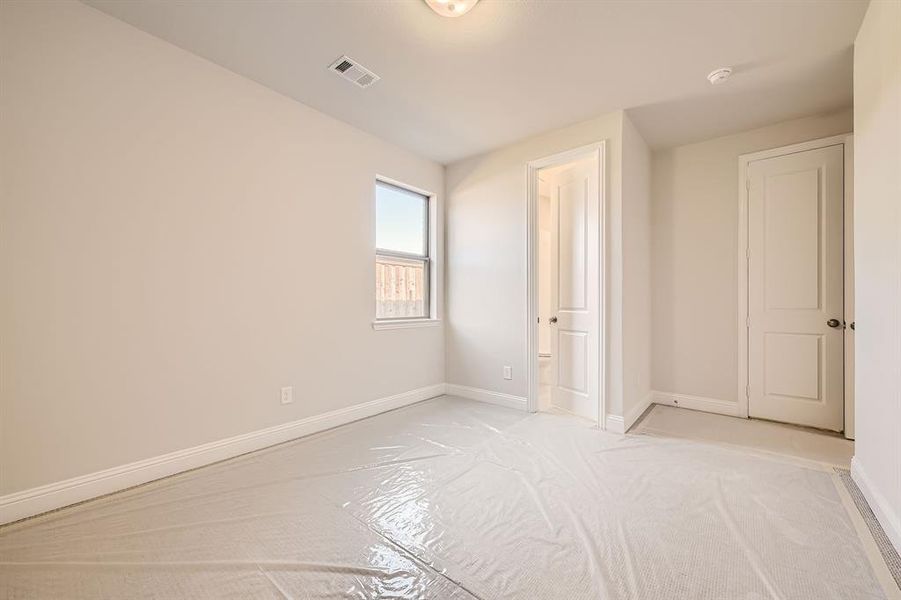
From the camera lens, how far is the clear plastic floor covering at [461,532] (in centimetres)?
141

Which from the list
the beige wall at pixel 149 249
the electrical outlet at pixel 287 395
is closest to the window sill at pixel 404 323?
the beige wall at pixel 149 249

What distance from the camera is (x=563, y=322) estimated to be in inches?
149

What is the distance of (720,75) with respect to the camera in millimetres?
2529

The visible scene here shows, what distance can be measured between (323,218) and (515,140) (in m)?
1.97

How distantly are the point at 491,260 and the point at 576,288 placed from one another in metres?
0.88

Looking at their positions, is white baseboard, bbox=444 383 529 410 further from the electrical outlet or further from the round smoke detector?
the round smoke detector

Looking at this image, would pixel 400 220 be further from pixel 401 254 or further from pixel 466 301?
pixel 466 301

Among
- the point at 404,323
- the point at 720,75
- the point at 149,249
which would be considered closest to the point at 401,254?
the point at 404,323

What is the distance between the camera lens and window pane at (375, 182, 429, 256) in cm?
369

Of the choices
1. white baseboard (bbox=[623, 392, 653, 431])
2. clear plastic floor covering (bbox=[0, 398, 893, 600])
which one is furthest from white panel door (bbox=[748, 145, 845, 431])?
clear plastic floor covering (bbox=[0, 398, 893, 600])

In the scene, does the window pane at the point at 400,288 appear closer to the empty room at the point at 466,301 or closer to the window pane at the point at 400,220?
the empty room at the point at 466,301

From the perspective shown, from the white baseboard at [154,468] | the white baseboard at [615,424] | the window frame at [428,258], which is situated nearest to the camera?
the white baseboard at [154,468]

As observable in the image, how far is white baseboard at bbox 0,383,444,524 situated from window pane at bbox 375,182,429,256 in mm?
1607

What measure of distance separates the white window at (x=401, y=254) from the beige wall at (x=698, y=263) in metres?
2.44
